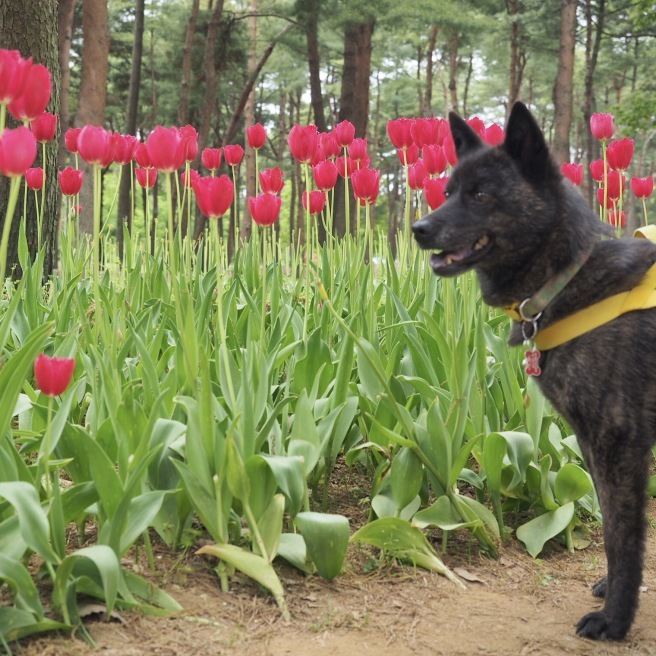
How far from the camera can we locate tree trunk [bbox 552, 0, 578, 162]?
1808 centimetres

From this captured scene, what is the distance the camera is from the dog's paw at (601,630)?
8.82 feet

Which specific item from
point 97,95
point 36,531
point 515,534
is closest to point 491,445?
point 515,534

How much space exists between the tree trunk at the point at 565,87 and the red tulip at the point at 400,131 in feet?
48.0

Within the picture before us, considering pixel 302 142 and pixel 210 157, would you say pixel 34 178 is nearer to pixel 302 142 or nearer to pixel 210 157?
pixel 210 157

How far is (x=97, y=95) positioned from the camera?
1388 centimetres

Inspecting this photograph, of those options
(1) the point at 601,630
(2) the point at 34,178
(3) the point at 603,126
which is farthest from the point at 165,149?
(3) the point at 603,126

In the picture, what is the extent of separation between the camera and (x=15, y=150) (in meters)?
2.02

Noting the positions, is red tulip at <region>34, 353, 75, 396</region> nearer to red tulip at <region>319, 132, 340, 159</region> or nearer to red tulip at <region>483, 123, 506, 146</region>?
red tulip at <region>483, 123, 506, 146</region>

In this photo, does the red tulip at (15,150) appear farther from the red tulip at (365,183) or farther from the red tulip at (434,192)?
the red tulip at (365,183)

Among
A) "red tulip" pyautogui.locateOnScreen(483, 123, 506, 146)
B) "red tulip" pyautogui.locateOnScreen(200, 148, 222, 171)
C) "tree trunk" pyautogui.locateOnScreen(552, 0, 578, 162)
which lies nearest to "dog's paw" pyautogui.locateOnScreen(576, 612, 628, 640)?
"red tulip" pyautogui.locateOnScreen(483, 123, 506, 146)

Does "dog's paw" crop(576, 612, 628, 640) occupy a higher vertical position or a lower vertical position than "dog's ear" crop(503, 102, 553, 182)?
lower

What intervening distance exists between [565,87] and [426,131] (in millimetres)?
15955

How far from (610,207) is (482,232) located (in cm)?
247

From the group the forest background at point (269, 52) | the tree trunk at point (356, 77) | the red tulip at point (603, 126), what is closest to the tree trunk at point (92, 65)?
the forest background at point (269, 52)
